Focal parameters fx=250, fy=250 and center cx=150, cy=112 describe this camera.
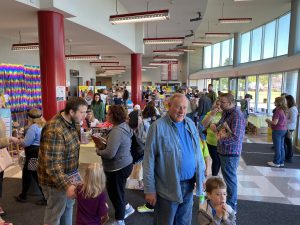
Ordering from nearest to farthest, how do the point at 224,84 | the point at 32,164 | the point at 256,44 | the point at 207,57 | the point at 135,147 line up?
the point at 135,147 < the point at 32,164 < the point at 256,44 < the point at 224,84 < the point at 207,57

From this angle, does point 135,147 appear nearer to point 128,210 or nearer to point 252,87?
point 128,210

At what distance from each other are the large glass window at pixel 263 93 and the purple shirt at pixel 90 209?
1156cm

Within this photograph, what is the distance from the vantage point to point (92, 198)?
2139mm

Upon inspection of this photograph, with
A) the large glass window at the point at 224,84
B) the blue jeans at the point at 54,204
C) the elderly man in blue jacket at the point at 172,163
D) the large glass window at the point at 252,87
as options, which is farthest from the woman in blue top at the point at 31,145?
the large glass window at the point at 224,84

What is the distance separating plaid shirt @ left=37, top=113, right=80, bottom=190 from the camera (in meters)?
2.02

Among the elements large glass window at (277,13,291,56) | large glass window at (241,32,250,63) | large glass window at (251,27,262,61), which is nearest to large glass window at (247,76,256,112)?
large glass window at (251,27,262,61)

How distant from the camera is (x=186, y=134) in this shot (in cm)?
216

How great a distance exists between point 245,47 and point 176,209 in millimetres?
15055

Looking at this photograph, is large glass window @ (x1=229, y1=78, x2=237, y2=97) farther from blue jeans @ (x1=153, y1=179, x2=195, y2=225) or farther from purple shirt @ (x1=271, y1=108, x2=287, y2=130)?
blue jeans @ (x1=153, y1=179, x2=195, y2=225)

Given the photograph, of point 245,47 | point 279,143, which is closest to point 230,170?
point 279,143

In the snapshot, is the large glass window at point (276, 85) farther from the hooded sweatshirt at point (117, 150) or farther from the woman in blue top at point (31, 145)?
the woman in blue top at point (31, 145)

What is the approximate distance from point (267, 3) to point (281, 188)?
8233 mm

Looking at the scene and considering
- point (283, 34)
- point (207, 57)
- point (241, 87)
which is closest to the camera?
point (283, 34)

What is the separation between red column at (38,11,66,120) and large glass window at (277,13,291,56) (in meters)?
9.54
